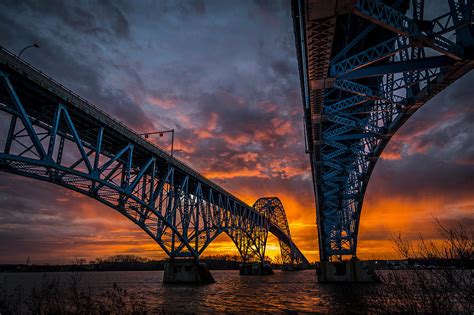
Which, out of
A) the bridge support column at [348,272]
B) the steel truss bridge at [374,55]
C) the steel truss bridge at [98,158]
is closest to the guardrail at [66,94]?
the steel truss bridge at [98,158]

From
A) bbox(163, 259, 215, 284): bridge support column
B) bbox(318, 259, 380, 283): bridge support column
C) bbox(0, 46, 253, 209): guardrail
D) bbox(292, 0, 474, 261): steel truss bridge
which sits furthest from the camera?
bbox(163, 259, 215, 284): bridge support column

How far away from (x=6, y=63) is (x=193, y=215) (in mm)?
32326

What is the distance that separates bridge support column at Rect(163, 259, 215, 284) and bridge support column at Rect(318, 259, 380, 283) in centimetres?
1896

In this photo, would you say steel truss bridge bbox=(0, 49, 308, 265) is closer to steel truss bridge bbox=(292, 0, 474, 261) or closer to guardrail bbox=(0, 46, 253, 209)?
guardrail bbox=(0, 46, 253, 209)

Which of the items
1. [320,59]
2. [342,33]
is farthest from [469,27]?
[342,33]

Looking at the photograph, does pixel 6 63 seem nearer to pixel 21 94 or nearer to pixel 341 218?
Result: pixel 21 94

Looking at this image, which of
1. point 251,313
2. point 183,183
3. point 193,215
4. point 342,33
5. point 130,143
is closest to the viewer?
point 342,33

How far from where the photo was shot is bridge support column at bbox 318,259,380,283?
45506mm

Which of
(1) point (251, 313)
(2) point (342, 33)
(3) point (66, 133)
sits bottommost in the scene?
(1) point (251, 313)

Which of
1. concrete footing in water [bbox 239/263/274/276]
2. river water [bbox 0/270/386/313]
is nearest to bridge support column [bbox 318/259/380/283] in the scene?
river water [bbox 0/270/386/313]

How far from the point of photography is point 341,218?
4900cm

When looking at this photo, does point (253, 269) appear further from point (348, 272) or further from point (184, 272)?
point (348, 272)

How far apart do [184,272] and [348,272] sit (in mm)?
24024

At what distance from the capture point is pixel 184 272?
160 feet
